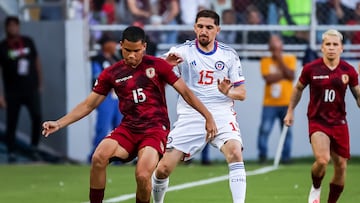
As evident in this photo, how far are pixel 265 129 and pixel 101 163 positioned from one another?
10153mm

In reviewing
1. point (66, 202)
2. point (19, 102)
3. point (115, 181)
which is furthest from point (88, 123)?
point (66, 202)

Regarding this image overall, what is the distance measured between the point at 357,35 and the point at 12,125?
6.61 m

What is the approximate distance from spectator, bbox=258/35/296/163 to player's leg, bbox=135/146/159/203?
9.82 metres

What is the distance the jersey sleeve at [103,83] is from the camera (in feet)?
37.9

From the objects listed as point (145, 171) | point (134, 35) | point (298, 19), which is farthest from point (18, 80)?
point (145, 171)

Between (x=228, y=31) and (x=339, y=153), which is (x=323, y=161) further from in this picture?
(x=228, y=31)

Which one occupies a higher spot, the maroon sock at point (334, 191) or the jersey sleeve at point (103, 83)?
the jersey sleeve at point (103, 83)

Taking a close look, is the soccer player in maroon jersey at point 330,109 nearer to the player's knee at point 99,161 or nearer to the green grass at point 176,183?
the green grass at point 176,183

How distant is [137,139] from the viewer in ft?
37.6

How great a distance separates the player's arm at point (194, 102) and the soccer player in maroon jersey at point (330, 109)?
1986mm

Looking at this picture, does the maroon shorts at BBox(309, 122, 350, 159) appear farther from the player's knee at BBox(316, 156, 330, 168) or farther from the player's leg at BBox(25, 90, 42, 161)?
the player's leg at BBox(25, 90, 42, 161)

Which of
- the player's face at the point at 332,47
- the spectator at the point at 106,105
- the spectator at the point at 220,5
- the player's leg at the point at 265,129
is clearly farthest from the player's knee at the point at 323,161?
the spectator at the point at 220,5

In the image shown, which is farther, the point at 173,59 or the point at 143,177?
the point at 173,59

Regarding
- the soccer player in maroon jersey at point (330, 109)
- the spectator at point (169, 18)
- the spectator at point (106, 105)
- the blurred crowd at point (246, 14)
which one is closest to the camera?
the soccer player in maroon jersey at point (330, 109)
